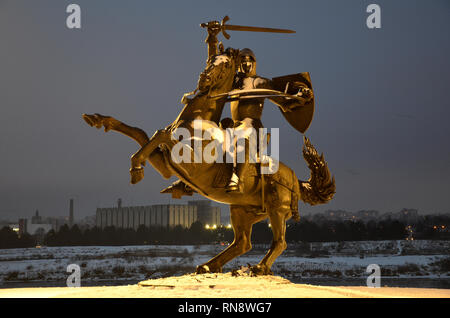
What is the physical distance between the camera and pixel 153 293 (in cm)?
584

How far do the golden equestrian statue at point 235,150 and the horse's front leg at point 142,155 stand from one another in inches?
0.4

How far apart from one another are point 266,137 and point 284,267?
1059 centimetres

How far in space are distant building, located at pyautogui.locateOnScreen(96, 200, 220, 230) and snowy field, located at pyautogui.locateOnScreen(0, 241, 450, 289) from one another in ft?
3.50

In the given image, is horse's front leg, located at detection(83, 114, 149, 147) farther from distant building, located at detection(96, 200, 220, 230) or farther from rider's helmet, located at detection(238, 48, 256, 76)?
distant building, located at detection(96, 200, 220, 230)

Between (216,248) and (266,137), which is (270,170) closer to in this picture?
(266,137)

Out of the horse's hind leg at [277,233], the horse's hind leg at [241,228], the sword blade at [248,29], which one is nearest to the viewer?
the horse's hind leg at [277,233]

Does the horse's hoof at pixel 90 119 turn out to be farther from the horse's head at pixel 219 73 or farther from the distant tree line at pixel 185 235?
the distant tree line at pixel 185 235

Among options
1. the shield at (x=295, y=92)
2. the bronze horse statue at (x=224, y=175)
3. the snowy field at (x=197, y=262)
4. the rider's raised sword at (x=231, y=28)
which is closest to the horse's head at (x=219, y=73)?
the bronze horse statue at (x=224, y=175)

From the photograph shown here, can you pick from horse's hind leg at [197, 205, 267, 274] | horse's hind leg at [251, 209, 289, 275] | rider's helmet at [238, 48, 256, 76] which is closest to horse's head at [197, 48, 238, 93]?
rider's helmet at [238, 48, 256, 76]

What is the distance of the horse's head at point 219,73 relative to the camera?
22.7ft

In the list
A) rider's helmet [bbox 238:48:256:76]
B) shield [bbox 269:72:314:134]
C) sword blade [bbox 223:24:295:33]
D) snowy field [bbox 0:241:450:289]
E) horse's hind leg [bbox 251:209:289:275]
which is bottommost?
snowy field [bbox 0:241:450:289]

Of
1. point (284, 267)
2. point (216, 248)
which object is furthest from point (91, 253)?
point (284, 267)

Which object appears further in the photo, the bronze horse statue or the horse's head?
the horse's head

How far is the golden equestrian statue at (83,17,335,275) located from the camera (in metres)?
6.41
